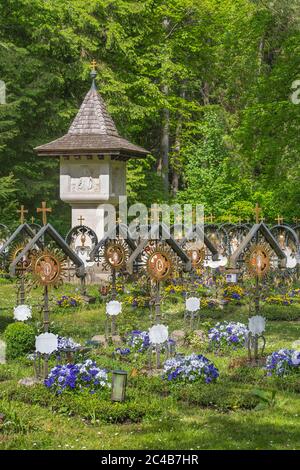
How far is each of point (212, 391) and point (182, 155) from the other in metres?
31.7

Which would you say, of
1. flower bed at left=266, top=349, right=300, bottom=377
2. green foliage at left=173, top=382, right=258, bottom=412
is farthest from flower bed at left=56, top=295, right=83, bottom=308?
green foliage at left=173, top=382, right=258, bottom=412

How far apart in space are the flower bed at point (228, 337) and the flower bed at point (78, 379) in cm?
366

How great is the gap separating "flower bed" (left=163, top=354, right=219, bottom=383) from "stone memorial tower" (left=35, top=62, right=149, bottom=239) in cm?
1359

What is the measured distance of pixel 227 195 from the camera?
36.4 metres

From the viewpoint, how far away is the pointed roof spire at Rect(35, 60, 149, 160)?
23703 mm

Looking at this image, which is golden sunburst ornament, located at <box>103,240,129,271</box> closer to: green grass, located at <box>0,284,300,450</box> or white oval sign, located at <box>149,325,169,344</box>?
green grass, located at <box>0,284,300,450</box>

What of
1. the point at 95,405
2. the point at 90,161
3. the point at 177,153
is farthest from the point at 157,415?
the point at 177,153

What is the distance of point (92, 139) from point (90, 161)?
0.70 m

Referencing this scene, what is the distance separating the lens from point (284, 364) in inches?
441

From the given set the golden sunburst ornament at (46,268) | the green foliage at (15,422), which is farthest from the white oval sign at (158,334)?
the green foliage at (15,422)

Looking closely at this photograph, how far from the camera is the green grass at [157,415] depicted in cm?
840

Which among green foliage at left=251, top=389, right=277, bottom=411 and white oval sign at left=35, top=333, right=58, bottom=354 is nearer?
green foliage at left=251, top=389, right=277, bottom=411

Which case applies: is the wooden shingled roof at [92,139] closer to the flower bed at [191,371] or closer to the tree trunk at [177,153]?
the flower bed at [191,371]

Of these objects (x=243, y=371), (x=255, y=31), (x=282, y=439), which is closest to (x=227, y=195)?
(x=255, y=31)
